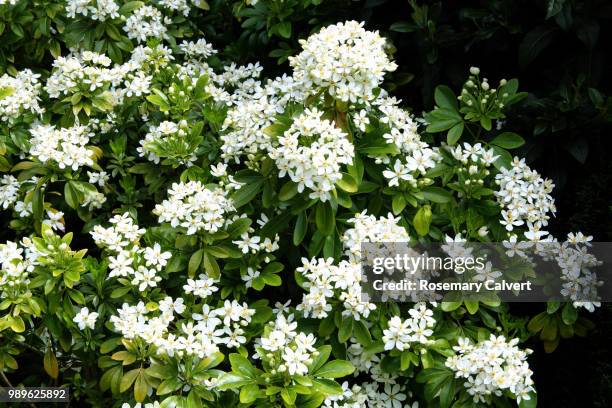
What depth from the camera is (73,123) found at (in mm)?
3475

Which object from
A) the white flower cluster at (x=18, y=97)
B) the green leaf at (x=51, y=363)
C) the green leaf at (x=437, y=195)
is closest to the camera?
the green leaf at (x=437, y=195)

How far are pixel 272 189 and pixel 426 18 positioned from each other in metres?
1.39

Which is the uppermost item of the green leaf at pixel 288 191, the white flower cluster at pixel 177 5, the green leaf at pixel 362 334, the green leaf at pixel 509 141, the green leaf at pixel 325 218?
the white flower cluster at pixel 177 5

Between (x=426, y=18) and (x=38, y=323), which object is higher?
(x=426, y=18)

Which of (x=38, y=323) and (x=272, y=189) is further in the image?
(x=38, y=323)

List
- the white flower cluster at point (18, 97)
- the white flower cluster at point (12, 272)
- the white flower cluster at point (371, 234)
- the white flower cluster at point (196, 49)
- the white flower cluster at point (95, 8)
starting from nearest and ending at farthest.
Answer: the white flower cluster at point (371, 234) → the white flower cluster at point (12, 272) → the white flower cluster at point (18, 97) → the white flower cluster at point (95, 8) → the white flower cluster at point (196, 49)

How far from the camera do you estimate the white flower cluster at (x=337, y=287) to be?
2.63 meters

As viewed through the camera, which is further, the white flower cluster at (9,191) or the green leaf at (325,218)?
the white flower cluster at (9,191)

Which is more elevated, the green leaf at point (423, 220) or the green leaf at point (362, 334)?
the green leaf at point (423, 220)

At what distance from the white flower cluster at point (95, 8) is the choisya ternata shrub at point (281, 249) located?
0.56 m

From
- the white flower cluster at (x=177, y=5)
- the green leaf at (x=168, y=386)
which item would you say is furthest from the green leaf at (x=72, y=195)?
the white flower cluster at (x=177, y=5)

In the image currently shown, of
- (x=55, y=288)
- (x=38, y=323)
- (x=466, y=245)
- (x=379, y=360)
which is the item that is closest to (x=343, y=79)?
(x=466, y=245)

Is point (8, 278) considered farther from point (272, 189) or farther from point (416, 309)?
point (416, 309)

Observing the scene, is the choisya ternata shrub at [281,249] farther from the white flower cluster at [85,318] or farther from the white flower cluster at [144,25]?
the white flower cluster at [144,25]
